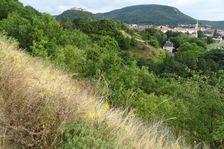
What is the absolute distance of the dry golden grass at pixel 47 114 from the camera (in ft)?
9.43

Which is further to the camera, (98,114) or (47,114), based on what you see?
(98,114)

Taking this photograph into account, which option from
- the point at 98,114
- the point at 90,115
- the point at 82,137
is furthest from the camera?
the point at 98,114

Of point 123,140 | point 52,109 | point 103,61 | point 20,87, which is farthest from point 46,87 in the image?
point 103,61

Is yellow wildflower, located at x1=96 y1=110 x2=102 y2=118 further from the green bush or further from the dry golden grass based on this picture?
the green bush

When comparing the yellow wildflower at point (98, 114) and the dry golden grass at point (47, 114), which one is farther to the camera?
the yellow wildflower at point (98, 114)

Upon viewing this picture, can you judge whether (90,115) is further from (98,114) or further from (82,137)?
(82,137)

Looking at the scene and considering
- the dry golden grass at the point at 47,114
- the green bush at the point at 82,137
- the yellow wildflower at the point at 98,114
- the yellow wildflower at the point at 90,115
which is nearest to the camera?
the green bush at the point at 82,137

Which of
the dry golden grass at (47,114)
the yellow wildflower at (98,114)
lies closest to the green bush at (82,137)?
the dry golden grass at (47,114)

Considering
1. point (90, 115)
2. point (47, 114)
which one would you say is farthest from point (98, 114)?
point (47, 114)

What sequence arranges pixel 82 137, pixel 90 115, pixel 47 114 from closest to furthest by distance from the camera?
pixel 82 137
pixel 47 114
pixel 90 115

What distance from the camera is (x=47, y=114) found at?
9.67 ft

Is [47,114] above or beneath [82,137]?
above

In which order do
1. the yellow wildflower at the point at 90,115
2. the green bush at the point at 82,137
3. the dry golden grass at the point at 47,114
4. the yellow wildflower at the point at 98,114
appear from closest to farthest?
the green bush at the point at 82,137
the dry golden grass at the point at 47,114
the yellow wildflower at the point at 90,115
the yellow wildflower at the point at 98,114

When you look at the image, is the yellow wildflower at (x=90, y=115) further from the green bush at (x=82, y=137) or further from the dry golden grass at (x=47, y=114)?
the green bush at (x=82, y=137)
